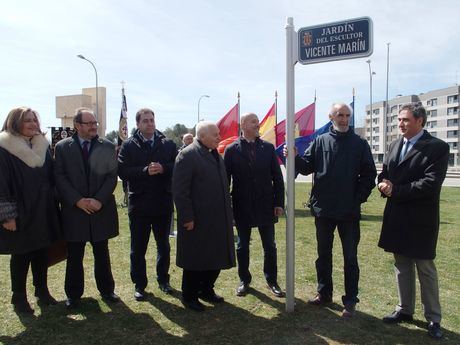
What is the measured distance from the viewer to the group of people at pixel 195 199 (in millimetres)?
4008

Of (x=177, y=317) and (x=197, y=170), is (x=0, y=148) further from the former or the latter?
(x=177, y=317)

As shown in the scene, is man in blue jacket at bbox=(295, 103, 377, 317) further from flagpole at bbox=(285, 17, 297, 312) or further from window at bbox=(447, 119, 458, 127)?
window at bbox=(447, 119, 458, 127)

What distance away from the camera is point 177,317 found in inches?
171

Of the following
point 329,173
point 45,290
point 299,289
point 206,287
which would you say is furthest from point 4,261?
point 329,173

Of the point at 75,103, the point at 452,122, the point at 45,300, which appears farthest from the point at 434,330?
the point at 452,122

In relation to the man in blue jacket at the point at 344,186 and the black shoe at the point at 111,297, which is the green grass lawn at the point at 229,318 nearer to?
the black shoe at the point at 111,297

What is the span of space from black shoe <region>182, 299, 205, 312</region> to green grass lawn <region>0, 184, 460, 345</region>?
67 millimetres

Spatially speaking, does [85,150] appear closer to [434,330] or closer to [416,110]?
[416,110]

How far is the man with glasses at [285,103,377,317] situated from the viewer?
434 cm

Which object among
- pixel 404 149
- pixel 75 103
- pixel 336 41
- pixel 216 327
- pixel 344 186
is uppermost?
pixel 75 103

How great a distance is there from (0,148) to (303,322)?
11.5 feet

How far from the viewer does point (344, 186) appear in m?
4.33

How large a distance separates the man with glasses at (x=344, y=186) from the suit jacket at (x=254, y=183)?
2.02 feet

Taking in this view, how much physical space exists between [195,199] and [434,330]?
8.44ft
